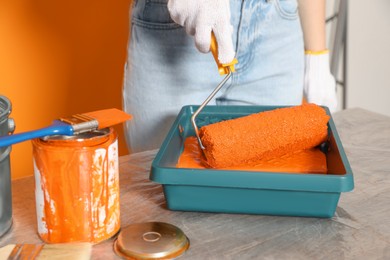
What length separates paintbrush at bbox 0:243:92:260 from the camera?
27.7 inches

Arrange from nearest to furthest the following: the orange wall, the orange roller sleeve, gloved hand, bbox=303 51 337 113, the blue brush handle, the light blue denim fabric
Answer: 1. the blue brush handle
2. the orange roller sleeve
3. the light blue denim fabric
4. gloved hand, bbox=303 51 337 113
5. the orange wall

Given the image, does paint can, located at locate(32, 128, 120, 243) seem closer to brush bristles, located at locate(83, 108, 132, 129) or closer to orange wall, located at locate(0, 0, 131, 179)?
brush bristles, located at locate(83, 108, 132, 129)

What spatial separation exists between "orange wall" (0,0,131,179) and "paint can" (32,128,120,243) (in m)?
0.99

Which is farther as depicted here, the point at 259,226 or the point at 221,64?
the point at 221,64

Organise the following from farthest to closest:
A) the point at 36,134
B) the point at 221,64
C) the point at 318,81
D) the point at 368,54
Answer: the point at 368,54
the point at 318,81
the point at 221,64
the point at 36,134

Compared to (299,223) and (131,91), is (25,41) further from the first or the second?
(299,223)

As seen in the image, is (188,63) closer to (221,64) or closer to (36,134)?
(221,64)

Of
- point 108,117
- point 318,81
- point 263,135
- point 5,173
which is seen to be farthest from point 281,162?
point 318,81

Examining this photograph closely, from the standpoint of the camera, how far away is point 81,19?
1.74 m

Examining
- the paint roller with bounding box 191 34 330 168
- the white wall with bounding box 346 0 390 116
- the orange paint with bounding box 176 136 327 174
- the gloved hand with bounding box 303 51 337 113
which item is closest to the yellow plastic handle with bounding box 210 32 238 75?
the paint roller with bounding box 191 34 330 168

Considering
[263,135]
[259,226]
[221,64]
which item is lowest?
[259,226]

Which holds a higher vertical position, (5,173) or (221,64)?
(221,64)

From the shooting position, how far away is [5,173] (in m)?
0.74

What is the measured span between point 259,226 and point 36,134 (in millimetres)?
326
